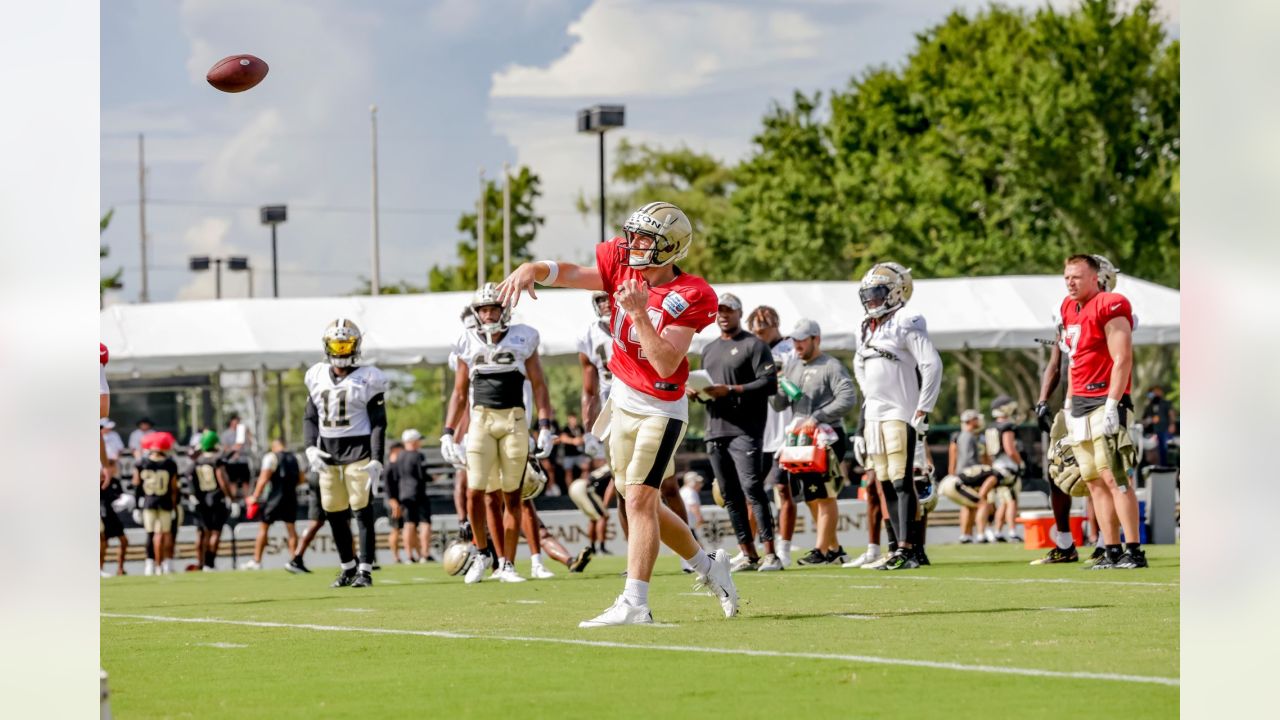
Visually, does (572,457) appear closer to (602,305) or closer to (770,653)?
(602,305)

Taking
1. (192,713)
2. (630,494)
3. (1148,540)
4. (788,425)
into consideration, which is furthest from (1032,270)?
(192,713)

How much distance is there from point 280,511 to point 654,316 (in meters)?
13.1

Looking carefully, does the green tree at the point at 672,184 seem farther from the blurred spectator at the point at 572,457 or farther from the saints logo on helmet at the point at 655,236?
the saints logo on helmet at the point at 655,236

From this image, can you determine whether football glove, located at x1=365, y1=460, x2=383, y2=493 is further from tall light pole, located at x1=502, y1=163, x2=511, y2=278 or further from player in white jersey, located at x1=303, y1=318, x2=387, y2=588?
tall light pole, located at x1=502, y1=163, x2=511, y2=278

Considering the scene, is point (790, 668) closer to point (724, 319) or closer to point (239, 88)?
point (239, 88)

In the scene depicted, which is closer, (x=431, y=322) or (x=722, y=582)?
(x=722, y=582)

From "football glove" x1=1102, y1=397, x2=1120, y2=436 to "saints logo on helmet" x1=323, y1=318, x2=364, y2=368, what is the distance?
573 centimetres

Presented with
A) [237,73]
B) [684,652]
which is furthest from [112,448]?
[684,652]

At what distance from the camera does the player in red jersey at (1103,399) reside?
1193cm

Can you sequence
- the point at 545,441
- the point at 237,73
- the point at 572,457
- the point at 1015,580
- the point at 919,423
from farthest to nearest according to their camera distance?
the point at 572,457 → the point at 545,441 → the point at 919,423 → the point at 1015,580 → the point at 237,73

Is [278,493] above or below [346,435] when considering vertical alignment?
below

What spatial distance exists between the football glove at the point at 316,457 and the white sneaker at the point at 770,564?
347 cm

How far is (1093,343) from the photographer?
12.2 meters
